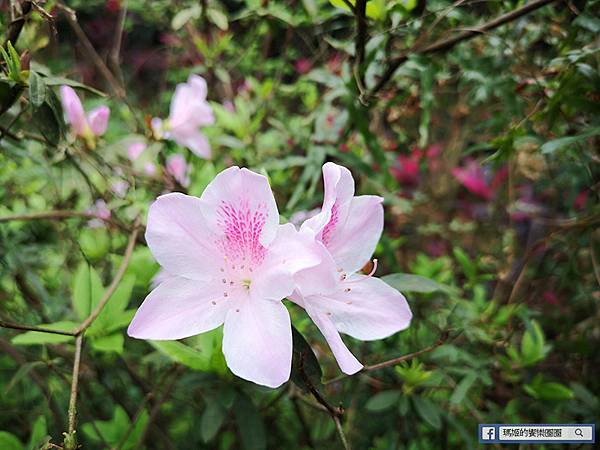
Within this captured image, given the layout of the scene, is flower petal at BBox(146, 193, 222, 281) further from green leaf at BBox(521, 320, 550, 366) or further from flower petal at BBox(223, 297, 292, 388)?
green leaf at BBox(521, 320, 550, 366)

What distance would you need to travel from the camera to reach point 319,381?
627mm

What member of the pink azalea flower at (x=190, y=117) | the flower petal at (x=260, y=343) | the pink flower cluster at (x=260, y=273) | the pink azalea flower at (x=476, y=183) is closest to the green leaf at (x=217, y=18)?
the pink azalea flower at (x=190, y=117)

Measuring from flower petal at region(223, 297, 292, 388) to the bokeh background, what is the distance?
114mm

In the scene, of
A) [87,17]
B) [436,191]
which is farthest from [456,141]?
[87,17]

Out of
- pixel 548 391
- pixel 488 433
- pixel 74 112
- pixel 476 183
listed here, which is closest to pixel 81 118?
pixel 74 112

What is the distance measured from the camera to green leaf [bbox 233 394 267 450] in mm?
763

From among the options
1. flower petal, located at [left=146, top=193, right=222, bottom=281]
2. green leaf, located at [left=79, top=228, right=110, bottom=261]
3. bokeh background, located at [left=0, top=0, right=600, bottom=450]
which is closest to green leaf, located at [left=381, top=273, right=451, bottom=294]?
bokeh background, located at [left=0, top=0, right=600, bottom=450]

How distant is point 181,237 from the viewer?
1.94ft

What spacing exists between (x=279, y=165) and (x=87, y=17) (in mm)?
2906

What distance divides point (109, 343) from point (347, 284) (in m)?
0.35

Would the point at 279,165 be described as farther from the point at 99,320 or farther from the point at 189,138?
the point at 99,320

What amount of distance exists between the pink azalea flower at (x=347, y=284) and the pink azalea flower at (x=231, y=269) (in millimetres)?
30

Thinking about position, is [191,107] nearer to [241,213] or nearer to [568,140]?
[241,213]

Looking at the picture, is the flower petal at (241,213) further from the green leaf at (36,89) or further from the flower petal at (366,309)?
the green leaf at (36,89)
